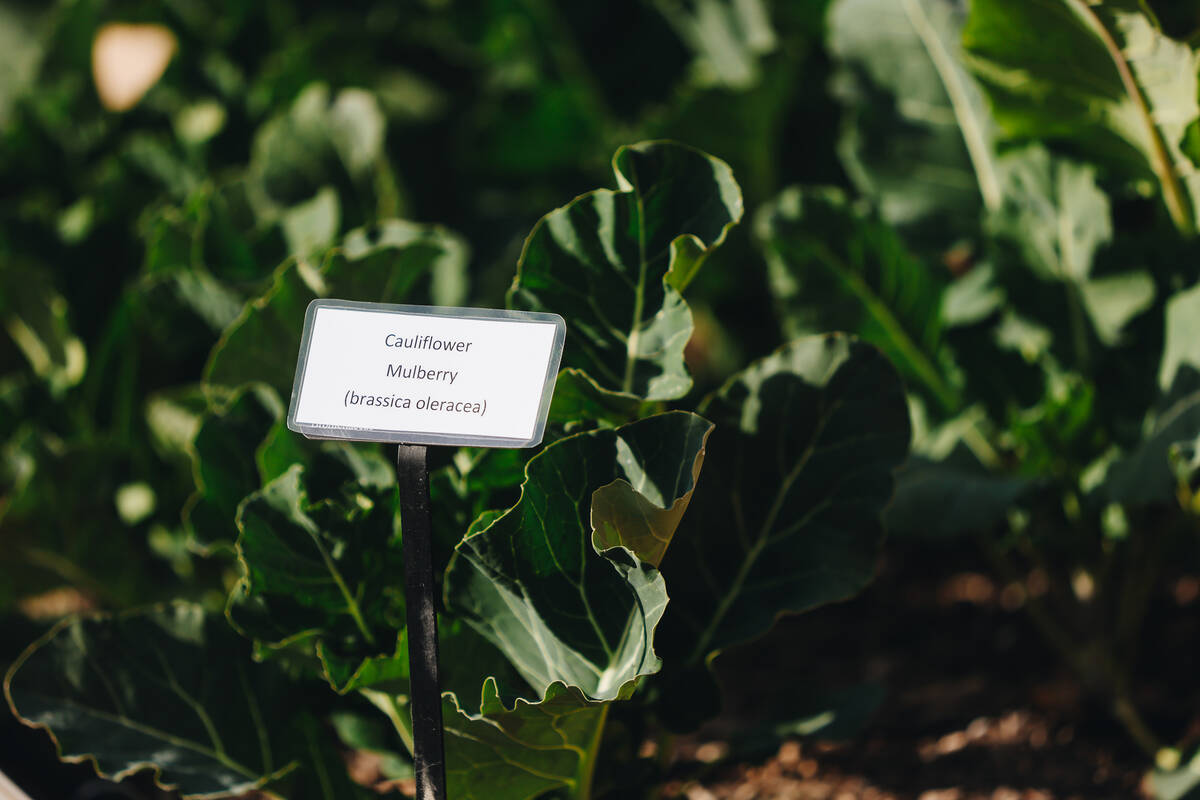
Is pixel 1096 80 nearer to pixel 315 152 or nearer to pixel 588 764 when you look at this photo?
pixel 588 764

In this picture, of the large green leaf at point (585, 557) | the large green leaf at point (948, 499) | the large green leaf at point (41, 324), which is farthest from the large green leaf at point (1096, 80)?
the large green leaf at point (41, 324)

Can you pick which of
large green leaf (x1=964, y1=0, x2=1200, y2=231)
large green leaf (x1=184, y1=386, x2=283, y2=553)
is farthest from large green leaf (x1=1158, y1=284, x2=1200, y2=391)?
large green leaf (x1=184, y1=386, x2=283, y2=553)

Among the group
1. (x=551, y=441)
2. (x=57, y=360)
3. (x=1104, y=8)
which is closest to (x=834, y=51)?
(x=1104, y=8)

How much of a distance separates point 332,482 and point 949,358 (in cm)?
82

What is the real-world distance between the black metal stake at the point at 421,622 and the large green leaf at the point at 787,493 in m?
0.26

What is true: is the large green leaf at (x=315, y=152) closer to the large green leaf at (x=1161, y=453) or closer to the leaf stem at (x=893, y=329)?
the leaf stem at (x=893, y=329)

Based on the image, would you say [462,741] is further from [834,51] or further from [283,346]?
[834,51]

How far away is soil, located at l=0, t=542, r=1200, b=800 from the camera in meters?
1.24

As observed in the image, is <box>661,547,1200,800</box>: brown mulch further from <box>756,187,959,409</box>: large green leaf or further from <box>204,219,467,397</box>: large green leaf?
<box>204,219,467,397</box>: large green leaf

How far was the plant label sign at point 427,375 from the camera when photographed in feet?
2.54

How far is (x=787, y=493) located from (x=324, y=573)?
0.43m

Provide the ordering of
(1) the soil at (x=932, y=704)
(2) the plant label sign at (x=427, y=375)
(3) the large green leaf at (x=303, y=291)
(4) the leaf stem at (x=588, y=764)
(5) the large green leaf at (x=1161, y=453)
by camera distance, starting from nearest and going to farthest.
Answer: (2) the plant label sign at (x=427, y=375) < (4) the leaf stem at (x=588, y=764) < (5) the large green leaf at (x=1161, y=453) < (3) the large green leaf at (x=303, y=291) < (1) the soil at (x=932, y=704)

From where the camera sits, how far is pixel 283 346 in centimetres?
116

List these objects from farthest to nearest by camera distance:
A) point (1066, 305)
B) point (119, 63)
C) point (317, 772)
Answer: point (119, 63) < point (1066, 305) < point (317, 772)
